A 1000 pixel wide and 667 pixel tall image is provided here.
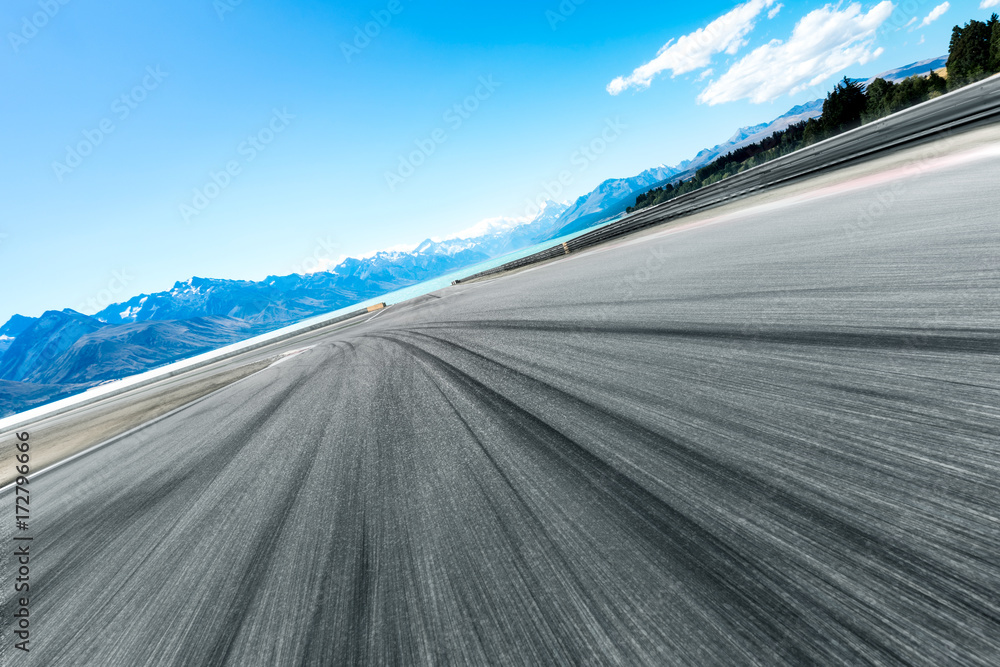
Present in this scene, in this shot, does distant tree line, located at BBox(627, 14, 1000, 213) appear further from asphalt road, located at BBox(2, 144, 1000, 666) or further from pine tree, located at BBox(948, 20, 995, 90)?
asphalt road, located at BBox(2, 144, 1000, 666)

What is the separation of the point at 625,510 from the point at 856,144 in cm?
1666

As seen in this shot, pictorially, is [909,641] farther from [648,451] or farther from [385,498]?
[385,498]

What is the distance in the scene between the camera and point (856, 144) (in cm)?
1234

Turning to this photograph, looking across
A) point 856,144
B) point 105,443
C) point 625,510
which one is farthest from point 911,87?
point 105,443

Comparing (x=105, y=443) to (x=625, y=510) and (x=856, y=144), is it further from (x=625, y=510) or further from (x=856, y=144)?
(x=856, y=144)

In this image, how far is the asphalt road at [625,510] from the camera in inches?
40.5

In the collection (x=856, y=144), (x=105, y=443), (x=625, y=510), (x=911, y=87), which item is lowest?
(x=625, y=510)

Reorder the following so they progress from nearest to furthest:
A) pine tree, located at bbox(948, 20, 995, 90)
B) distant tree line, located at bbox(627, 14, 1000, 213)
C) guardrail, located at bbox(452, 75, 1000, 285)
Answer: guardrail, located at bbox(452, 75, 1000, 285) < distant tree line, located at bbox(627, 14, 1000, 213) < pine tree, located at bbox(948, 20, 995, 90)

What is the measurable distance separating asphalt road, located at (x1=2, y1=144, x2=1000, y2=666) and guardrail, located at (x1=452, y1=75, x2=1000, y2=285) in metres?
11.1

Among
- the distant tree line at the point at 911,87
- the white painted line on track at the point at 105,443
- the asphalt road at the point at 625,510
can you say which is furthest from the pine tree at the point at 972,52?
the white painted line on track at the point at 105,443

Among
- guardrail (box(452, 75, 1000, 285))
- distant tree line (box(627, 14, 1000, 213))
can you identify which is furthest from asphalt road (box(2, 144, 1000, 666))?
distant tree line (box(627, 14, 1000, 213))

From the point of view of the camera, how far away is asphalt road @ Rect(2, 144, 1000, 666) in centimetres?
103

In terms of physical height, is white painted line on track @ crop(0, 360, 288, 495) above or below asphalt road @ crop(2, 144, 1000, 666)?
above

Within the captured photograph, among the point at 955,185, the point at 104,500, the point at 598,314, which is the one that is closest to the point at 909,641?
the point at 598,314
